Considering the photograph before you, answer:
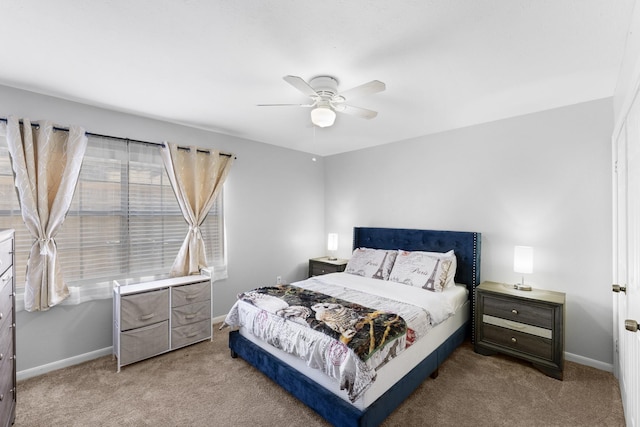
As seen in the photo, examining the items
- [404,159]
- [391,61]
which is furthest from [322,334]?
[404,159]

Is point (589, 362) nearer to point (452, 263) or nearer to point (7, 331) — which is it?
point (452, 263)

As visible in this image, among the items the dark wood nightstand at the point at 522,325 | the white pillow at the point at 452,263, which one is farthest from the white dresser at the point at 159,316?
the dark wood nightstand at the point at 522,325

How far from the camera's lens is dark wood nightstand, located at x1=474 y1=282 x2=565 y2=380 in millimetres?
2463

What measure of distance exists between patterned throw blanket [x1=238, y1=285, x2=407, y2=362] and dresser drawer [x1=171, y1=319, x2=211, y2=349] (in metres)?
0.78

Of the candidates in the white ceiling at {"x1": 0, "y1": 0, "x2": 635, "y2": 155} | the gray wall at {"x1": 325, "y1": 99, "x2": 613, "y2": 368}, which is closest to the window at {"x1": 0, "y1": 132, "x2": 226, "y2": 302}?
the white ceiling at {"x1": 0, "y1": 0, "x2": 635, "y2": 155}

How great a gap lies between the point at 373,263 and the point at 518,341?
1618 mm

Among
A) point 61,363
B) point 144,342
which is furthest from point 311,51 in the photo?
point 61,363

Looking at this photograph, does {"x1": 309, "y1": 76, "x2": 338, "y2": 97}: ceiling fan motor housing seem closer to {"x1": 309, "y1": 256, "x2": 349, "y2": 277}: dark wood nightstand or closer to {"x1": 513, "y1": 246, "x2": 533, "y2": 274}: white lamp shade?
{"x1": 513, "y1": 246, "x2": 533, "y2": 274}: white lamp shade

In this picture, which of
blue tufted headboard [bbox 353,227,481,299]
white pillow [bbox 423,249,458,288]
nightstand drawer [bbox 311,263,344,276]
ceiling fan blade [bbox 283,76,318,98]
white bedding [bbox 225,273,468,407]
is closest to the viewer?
ceiling fan blade [bbox 283,76,318,98]

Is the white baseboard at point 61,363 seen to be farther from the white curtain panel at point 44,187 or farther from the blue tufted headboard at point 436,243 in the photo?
the blue tufted headboard at point 436,243

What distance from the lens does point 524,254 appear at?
275 cm

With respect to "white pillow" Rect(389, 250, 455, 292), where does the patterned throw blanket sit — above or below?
below

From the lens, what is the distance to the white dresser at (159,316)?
2.64m

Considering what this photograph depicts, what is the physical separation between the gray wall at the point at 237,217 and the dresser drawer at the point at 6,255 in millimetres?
1091
